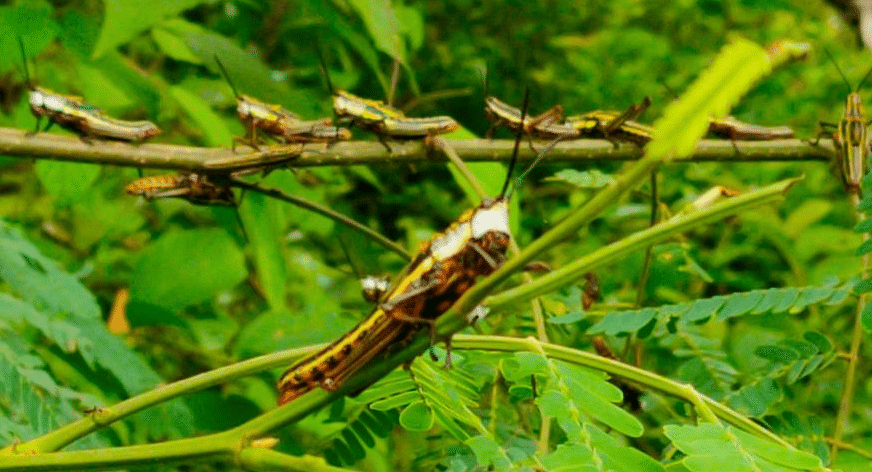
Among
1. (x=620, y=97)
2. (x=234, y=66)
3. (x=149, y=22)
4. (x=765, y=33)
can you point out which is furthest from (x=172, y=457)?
(x=765, y=33)

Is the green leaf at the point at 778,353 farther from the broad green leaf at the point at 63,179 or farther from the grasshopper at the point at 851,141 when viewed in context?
the broad green leaf at the point at 63,179

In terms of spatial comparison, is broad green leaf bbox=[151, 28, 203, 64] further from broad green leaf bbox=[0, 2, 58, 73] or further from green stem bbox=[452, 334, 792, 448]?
green stem bbox=[452, 334, 792, 448]

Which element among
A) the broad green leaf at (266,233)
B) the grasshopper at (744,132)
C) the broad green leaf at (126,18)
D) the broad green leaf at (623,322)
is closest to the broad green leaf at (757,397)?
the broad green leaf at (623,322)

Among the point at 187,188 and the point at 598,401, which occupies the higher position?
the point at 187,188

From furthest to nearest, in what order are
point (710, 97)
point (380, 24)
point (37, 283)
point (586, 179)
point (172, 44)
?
point (172, 44) < point (380, 24) < point (586, 179) < point (37, 283) < point (710, 97)

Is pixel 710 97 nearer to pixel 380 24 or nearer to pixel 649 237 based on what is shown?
pixel 649 237

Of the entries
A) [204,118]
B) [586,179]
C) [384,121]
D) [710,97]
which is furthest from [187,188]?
[710,97]

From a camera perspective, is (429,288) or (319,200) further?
(319,200)
